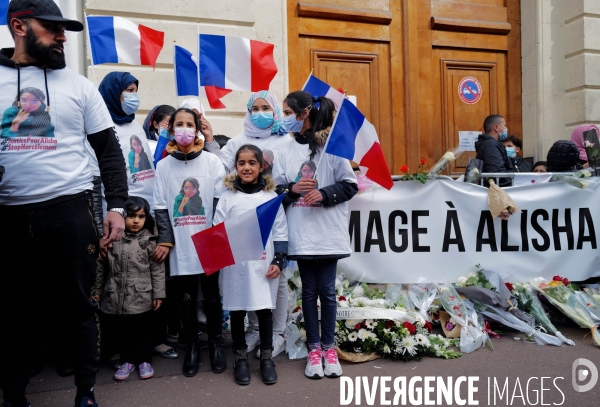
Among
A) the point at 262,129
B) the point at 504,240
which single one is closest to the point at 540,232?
the point at 504,240

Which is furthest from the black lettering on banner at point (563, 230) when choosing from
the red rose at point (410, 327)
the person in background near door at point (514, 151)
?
the red rose at point (410, 327)

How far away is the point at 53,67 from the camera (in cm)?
302

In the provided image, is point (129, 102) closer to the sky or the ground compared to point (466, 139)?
closer to the sky

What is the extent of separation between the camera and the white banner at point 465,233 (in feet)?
17.2

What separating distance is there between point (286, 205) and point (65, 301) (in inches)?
66.7

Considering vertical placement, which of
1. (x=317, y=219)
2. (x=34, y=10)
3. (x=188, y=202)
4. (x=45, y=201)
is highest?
(x=34, y=10)

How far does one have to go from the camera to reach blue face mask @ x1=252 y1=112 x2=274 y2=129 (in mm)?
4668

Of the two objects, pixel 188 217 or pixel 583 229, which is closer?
pixel 188 217

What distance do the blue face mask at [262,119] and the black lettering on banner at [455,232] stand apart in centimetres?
192

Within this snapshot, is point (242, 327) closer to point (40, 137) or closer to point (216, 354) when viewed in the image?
point (216, 354)

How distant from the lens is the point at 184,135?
4156 mm

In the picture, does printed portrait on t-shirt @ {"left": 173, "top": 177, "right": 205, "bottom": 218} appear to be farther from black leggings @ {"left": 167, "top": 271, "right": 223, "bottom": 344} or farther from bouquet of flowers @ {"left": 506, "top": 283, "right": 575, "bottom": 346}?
bouquet of flowers @ {"left": 506, "top": 283, "right": 575, "bottom": 346}

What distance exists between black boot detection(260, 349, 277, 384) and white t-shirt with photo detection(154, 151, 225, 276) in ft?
2.41

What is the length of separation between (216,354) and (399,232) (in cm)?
208
